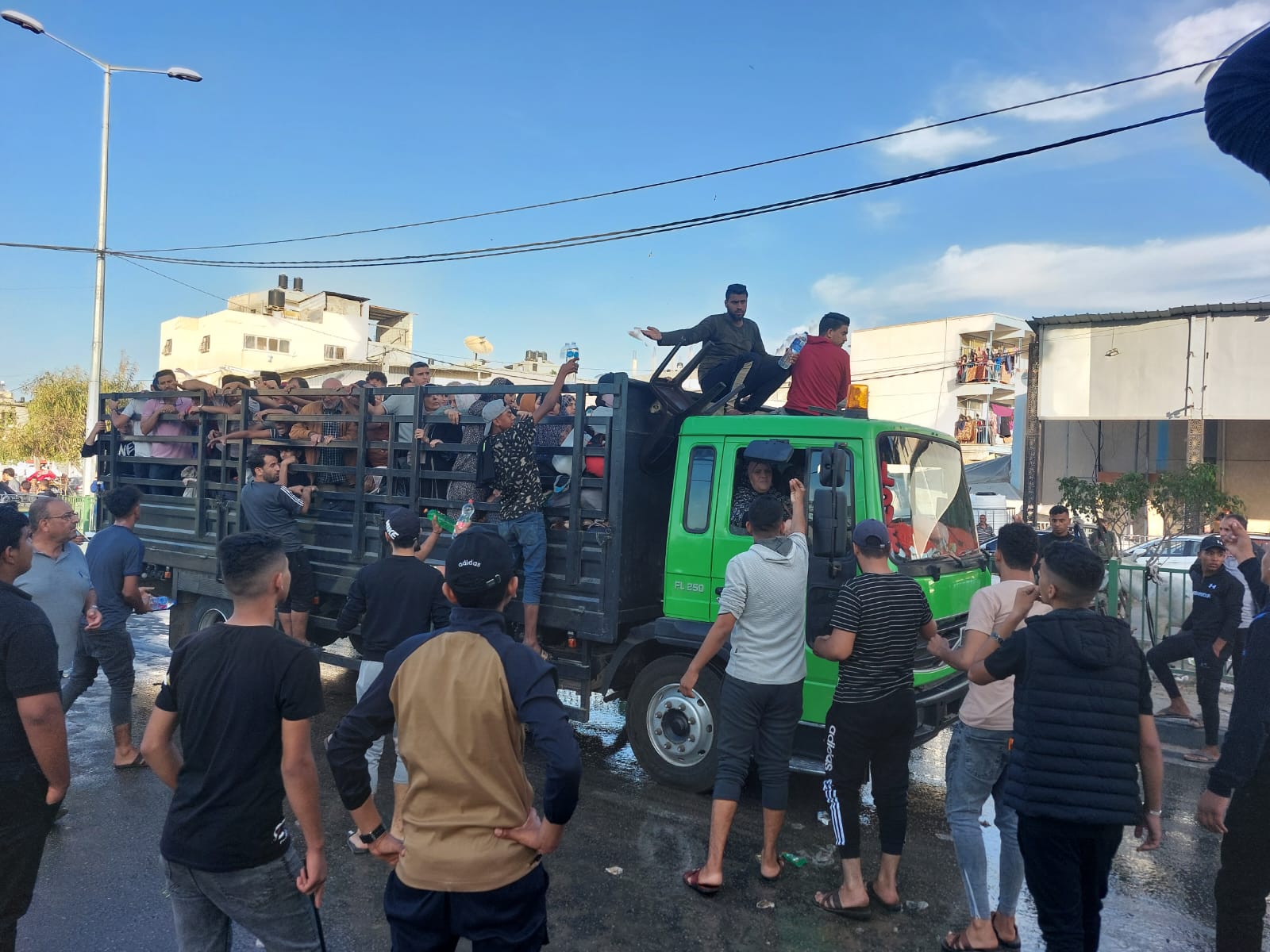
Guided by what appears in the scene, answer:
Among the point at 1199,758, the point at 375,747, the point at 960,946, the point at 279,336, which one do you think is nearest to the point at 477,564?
the point at 960,946

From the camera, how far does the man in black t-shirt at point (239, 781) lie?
2.53m

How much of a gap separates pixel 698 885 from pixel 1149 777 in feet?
6.84

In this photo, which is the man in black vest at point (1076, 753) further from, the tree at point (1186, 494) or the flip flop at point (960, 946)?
the tree at point (1186, 494)

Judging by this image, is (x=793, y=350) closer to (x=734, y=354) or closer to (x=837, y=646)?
(x=734, y=354)

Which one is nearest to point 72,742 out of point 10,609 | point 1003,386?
point 10,609

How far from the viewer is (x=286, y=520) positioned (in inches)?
273

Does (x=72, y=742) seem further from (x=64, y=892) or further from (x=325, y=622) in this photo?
(x=64, y=892)

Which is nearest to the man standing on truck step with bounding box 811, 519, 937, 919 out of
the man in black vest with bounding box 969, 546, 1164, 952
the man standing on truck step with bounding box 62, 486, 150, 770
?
the man in black vest with bounding box 969, 546, 1164, 952

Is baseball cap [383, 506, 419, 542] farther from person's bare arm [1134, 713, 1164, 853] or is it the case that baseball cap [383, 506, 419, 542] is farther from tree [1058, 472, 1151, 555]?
tree [1058, 472, 1151, 555]

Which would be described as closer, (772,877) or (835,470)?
(772,877)

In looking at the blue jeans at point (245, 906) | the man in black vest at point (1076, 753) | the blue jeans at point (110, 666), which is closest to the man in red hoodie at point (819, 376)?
the man in black vest at point (1076, 753)

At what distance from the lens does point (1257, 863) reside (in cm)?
297

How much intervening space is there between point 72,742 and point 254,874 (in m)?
4.88

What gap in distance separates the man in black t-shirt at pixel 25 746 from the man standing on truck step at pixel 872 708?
9.75ft
